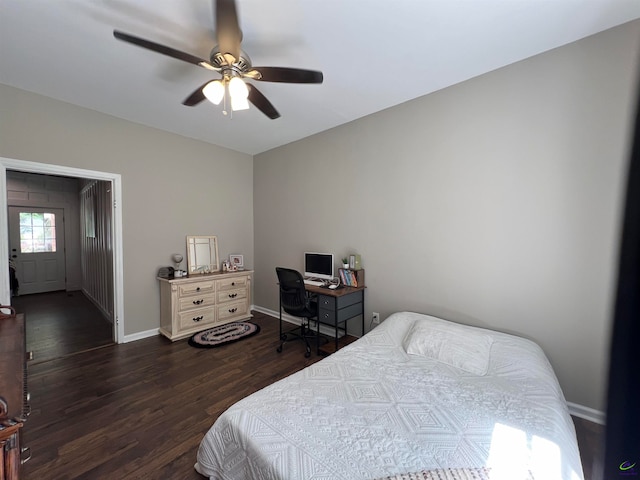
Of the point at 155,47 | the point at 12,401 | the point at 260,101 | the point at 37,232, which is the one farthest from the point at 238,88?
the point at 37,232

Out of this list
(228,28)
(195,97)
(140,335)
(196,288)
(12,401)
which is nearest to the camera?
(12,401)

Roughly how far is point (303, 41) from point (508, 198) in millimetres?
2042

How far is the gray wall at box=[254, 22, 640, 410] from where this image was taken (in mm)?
1802

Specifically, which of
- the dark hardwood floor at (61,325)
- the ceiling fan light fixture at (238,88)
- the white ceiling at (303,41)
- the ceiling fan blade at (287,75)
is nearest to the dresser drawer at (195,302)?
the dark hardwood floor at (61,325)

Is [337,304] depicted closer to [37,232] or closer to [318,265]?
[318,265]

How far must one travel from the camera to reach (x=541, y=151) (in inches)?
78.9

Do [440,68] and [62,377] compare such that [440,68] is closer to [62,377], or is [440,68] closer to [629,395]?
[629,395]

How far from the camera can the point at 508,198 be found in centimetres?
216

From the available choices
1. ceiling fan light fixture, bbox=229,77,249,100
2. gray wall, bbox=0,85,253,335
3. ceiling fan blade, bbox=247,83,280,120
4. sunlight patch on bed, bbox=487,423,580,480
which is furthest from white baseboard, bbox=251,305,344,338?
ceiling fan light fixture, bbox=229,77,249,100

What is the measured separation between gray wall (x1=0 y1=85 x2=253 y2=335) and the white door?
14.3 feet

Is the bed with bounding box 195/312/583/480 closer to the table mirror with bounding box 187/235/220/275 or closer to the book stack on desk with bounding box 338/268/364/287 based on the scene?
the book stack on desk with bounding box 338/268/364/287

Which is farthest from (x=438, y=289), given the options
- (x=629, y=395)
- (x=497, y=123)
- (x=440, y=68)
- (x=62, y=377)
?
(x=62, y=377)

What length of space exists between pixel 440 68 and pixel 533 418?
2.50 metres

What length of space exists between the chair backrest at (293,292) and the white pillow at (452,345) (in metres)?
1.20
